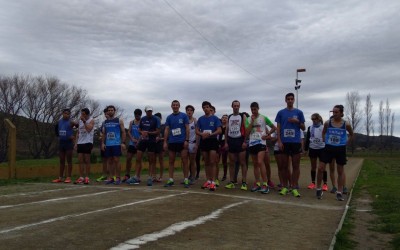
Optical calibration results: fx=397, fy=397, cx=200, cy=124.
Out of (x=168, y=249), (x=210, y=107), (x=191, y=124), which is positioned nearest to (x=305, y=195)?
(x=210, y=107)

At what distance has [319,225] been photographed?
5.60 metres

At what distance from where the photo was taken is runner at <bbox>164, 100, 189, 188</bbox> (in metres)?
9.45

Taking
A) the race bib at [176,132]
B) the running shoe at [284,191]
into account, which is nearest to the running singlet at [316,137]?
the running shoe at [284,191]

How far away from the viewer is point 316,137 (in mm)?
10094

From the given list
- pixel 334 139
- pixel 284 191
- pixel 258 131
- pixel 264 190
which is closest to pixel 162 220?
pixel 264 190

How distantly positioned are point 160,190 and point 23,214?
329 centimetres

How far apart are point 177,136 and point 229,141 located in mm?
1261

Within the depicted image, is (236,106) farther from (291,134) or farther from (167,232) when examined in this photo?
(167,232)

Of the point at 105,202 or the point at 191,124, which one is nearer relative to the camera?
the point at 105,202

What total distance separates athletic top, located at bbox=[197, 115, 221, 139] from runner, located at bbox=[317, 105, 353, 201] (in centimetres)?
247

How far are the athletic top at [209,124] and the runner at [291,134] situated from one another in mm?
1466

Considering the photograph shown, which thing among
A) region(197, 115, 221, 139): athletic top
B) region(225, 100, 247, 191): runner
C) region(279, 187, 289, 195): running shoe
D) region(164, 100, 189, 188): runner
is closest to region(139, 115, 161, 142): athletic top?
region(164, 100, 189, 188): runner

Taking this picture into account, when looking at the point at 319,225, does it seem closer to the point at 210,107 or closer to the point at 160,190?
the point at 160,190

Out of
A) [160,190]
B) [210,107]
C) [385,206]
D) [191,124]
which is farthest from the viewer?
[191,124]
